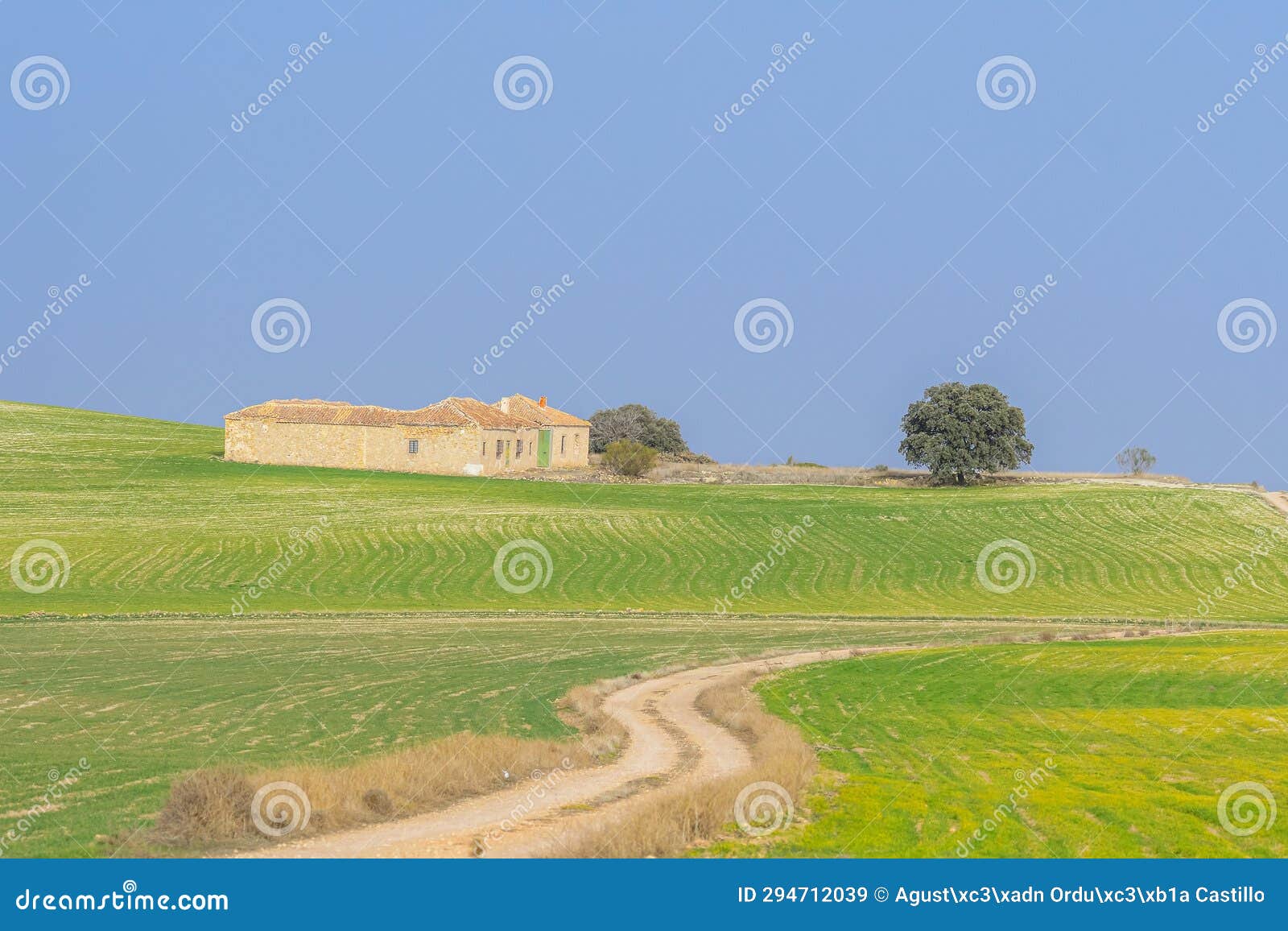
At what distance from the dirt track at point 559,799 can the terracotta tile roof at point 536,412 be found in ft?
253

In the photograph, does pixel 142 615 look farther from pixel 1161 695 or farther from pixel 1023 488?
pixel 1023 488

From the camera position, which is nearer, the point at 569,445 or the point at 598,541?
the point at 598,541

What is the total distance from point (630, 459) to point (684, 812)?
87525mm

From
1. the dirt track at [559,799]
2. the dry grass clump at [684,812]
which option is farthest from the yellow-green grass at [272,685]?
the dry grass clump at [684,812]

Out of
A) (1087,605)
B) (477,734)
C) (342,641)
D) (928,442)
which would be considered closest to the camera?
(477,734)

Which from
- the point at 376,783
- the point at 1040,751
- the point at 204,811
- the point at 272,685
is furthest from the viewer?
the point at 272,685

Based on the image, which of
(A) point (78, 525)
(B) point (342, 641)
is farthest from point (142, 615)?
(A) point (78, 525)

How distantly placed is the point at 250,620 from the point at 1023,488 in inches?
2440

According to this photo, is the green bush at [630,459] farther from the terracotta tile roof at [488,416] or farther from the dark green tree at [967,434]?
the dark green tree at [967,434]

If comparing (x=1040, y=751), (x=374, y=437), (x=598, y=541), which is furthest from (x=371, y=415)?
(x=1040, y=751)

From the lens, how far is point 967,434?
102m

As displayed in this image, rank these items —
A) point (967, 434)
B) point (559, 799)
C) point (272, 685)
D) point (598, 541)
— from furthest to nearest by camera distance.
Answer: point (967, 434), point (598, 541), point (272, 685), point (559, 799)

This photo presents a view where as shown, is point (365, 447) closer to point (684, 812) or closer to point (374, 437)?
point (374, 437)

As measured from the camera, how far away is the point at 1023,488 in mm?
97125
